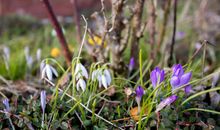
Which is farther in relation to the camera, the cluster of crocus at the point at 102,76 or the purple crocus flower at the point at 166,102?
the cluster of crocus at the point at 102,76

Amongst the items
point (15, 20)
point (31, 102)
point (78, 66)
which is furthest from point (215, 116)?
point (15, 20)

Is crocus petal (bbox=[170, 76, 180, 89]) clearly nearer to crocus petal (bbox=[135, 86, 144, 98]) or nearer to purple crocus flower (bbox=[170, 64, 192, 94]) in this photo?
purple crocus flower (bbox=[170, 64, 192, 94])

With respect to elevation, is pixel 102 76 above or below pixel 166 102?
above

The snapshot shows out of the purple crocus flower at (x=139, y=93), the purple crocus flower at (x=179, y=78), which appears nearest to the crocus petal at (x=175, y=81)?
the purple crocus flower at (x=179, y=78)

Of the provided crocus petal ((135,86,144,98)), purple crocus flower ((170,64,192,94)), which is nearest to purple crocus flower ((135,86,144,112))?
crocus petal ((135,86,144,98))

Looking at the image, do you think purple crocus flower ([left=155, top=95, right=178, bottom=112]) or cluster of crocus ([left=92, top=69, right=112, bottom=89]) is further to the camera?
cluster of crocus ([left=92, top=69, right=112, bottom=89])

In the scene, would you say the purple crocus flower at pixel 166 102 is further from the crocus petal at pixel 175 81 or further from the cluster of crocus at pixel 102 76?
the cluster of crocus at pixel 102 76

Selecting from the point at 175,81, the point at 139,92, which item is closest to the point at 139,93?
the point at 139,92

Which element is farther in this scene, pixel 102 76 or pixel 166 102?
pixel 102 76

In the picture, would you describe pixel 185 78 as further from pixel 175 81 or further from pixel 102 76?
pixel 102 76

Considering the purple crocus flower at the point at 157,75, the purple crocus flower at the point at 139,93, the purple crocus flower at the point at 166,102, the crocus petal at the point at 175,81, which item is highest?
the purple crocus flower at the point at 157,75

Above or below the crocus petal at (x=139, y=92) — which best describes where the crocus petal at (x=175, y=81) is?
above
